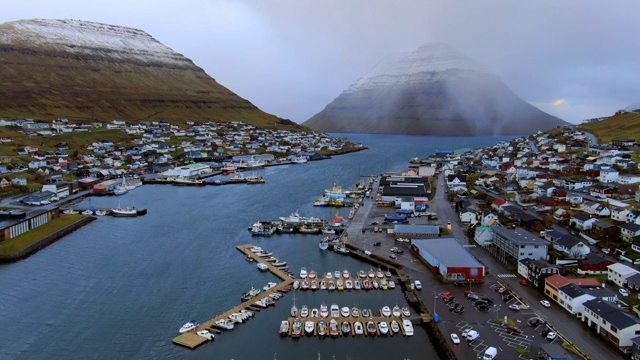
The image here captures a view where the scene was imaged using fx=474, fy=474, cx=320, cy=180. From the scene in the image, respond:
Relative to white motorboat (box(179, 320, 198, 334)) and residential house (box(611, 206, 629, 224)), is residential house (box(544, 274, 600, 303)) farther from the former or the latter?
white motorboat (box(179, 320, 198, 334))

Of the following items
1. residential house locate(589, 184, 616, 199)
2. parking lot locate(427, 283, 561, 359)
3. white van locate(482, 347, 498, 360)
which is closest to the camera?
white van locate(482, 347, 498, 360)

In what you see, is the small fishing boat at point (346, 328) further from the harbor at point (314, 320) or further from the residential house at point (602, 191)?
the residential house at point (602, 191)

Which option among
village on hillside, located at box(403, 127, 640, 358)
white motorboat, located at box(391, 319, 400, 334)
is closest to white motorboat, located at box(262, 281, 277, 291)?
white motorboat, located at box(391, 319, 400, 334)

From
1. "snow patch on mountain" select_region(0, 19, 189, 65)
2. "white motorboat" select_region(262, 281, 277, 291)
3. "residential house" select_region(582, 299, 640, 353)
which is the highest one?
"snow patch on mountain" select_region(0, 19, 189, 65)

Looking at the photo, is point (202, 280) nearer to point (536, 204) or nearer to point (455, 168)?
point (536, 204)

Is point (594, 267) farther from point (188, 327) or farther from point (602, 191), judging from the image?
point (188, 327)

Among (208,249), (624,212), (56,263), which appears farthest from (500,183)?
(56,263)
